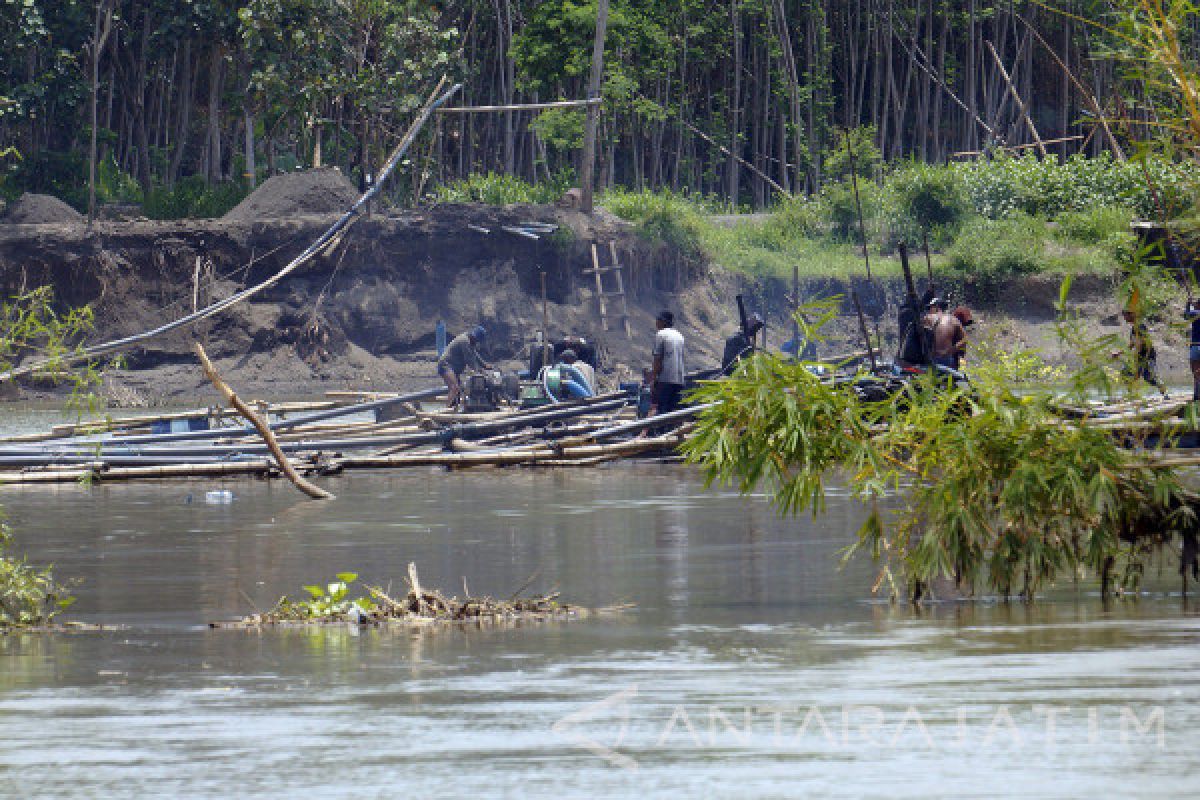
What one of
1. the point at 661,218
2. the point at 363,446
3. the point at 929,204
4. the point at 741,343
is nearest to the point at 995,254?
the point at 929,204

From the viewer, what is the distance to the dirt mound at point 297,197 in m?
42.5

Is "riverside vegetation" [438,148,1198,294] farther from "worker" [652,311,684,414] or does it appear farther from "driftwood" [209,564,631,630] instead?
"driftwood" [209,564,631,630]

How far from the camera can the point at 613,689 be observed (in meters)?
7.84

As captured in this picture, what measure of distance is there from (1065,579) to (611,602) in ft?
8.90

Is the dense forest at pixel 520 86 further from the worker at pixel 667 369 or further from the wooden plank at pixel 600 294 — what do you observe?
the worker at pixel 667 369

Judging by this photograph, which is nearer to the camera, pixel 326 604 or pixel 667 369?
pixel 326 604

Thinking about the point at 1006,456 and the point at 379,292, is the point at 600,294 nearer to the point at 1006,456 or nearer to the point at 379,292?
the point at 379,292

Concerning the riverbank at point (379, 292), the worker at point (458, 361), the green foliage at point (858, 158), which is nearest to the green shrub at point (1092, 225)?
the riverbank at point (379, 292)

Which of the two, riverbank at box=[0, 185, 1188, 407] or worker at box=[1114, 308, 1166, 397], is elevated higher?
riverbank at box=[0, 185, 1188, 407]

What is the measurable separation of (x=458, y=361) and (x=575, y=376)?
240 cm

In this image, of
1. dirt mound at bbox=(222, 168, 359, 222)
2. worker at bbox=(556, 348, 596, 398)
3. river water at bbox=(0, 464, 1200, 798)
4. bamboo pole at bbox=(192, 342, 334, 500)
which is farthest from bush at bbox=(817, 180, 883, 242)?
river water at bbox=(0, 464, 1200, 798)

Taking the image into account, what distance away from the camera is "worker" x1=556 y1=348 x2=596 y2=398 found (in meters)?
24.7

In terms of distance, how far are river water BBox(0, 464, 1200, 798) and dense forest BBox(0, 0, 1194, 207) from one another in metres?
27.7

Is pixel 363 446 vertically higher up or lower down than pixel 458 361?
lower down
